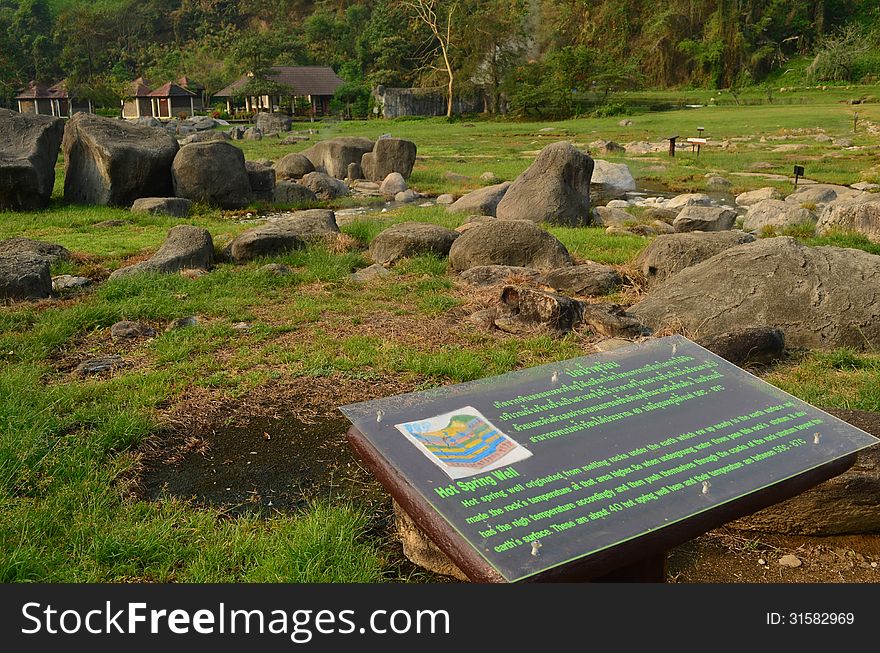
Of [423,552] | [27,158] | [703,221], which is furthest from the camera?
[27,158]

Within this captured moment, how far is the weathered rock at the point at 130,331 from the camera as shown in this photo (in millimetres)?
6871

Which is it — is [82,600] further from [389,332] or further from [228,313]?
[228,313]

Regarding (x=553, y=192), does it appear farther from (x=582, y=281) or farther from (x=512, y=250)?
(x=582, y=281)

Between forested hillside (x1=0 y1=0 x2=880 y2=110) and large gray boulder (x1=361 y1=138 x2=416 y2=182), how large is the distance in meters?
26.8

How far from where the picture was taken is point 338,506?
4.05m

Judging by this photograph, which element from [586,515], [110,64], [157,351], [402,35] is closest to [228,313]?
[157,351]

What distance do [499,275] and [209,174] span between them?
27.8 feet

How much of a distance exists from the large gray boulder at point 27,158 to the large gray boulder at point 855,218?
12751mm

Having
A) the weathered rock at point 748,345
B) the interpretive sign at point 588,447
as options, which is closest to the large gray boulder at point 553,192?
the weathered rock at point 748,345

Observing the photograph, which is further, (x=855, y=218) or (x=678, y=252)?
(x=855, y=218)

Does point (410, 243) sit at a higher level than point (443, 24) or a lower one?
lower

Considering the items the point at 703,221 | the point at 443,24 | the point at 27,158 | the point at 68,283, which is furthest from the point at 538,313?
the point at 443,24

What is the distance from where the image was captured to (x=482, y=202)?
46.6 feet

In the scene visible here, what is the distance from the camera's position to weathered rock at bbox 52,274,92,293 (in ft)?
27.7
